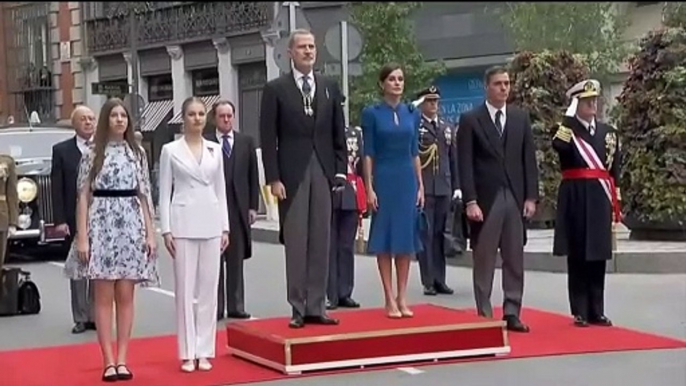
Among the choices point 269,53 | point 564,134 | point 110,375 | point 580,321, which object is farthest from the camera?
point 269,53

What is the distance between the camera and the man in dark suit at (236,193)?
12.1 meters

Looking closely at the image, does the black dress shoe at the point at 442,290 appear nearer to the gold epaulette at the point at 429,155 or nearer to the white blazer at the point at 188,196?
the gold epaulette at the point at 429,155

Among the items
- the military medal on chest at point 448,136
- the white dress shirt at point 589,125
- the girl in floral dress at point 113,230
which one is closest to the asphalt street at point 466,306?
the girl in floral dress at point 113,230

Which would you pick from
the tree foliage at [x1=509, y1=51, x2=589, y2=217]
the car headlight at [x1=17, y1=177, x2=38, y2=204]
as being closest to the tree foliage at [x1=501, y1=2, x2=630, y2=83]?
the tree foliage at [x1=509, y1=51, x2=589, y2=217]

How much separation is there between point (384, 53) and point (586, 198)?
16676mm

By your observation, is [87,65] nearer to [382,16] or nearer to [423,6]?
[382,16]

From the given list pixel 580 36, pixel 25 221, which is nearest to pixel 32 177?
pixel 25 221

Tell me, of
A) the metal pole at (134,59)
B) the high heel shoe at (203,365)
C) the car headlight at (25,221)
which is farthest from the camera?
the metal pole at (134,59)

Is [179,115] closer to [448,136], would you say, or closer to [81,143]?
[81,143]

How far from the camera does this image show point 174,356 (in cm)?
993

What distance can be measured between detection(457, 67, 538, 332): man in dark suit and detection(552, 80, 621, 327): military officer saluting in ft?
1.12

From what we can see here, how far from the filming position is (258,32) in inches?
1027

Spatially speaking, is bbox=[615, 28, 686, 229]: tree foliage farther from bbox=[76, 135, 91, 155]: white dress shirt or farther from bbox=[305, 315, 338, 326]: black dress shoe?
bbox=[305, 315, 338, 326]: black dress shoe

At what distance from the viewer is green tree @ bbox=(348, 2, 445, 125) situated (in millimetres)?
25609
